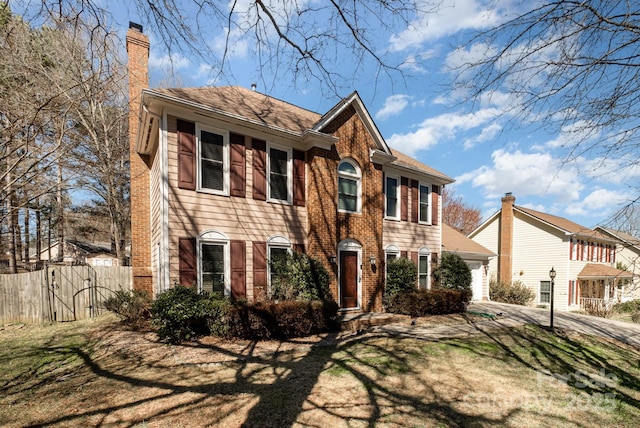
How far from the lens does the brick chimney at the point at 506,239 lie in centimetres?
2298

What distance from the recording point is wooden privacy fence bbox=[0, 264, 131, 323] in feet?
33.8

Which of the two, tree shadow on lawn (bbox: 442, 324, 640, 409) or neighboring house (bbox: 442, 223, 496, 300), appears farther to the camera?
neighboring house (bbox: 442, 223, 496, 300)

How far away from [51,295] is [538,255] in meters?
26.7

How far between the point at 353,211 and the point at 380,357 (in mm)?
5856

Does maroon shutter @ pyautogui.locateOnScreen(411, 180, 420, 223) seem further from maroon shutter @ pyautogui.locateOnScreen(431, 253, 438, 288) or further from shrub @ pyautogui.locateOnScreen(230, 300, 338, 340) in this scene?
shrub @ pyautogui.locateOnScreen(230, 300, 338, 340)

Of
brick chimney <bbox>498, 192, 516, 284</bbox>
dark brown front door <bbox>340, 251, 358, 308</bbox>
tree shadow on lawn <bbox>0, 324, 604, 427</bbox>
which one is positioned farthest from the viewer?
brick chimney <bbox>498, 192, 516, 284</bbox>

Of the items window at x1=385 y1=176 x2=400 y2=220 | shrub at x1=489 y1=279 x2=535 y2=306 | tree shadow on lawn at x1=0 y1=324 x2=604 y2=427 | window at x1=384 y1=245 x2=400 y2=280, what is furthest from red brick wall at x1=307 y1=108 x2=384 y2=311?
shrub at x1=489 y1=279 x2=535 y2=306

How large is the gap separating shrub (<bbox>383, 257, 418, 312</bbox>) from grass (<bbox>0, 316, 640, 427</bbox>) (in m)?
3.78

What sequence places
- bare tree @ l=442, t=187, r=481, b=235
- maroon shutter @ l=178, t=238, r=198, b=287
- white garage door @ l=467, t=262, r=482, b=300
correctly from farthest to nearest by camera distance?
1. bare tree @ l=442, t=187, r=481, b=235
2. white garage door @ l=467, t=262, r=482, b=300
3. maroon shutter @ l=178, t=238, r=198, b=287

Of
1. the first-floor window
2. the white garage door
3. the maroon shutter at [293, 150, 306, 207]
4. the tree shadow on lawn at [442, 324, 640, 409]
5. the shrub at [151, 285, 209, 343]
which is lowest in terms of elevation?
the white garage door

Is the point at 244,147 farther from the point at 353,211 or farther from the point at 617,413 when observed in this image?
the point at 617,413

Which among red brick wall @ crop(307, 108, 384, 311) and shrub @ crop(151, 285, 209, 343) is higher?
red brick wall @ crop(307, 108, 384, 311)

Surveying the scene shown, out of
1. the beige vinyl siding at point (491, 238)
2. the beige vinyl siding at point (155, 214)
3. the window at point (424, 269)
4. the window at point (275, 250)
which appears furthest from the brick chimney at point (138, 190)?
the beige vinyl siding at point (491, 238)

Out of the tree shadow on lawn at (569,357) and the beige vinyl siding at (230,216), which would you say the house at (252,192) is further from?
the tree shadow on lawn at (569,357)
